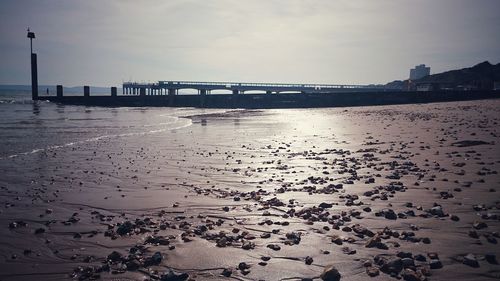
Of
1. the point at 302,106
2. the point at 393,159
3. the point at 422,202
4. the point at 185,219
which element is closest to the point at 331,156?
the point at 393,159

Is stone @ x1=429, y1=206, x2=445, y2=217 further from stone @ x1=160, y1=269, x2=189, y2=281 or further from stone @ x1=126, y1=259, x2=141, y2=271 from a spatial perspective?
stone @ x1=126, y1=259, x2=141, y2=271

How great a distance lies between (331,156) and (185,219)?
702 cm

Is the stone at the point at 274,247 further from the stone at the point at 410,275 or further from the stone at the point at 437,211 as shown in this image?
the stone at the point at 437,211

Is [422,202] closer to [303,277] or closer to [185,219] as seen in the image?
[303,277]

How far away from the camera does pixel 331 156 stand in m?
11.7

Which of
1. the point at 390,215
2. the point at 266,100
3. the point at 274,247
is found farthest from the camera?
the point at 266,100

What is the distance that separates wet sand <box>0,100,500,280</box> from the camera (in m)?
4.05

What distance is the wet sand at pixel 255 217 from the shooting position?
405 centimetres

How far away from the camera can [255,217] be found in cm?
589

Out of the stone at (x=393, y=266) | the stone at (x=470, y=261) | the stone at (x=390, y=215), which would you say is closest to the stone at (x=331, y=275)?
the stone at (x=393, y=266)

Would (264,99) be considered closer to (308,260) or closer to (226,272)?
(308,260)

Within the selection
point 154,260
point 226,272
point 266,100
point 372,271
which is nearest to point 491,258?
point 372,271

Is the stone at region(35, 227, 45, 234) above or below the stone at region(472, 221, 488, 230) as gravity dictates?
below

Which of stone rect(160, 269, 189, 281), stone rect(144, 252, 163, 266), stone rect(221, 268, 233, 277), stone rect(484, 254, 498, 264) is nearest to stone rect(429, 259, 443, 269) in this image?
stone rect(484, 254, 498, 264)
